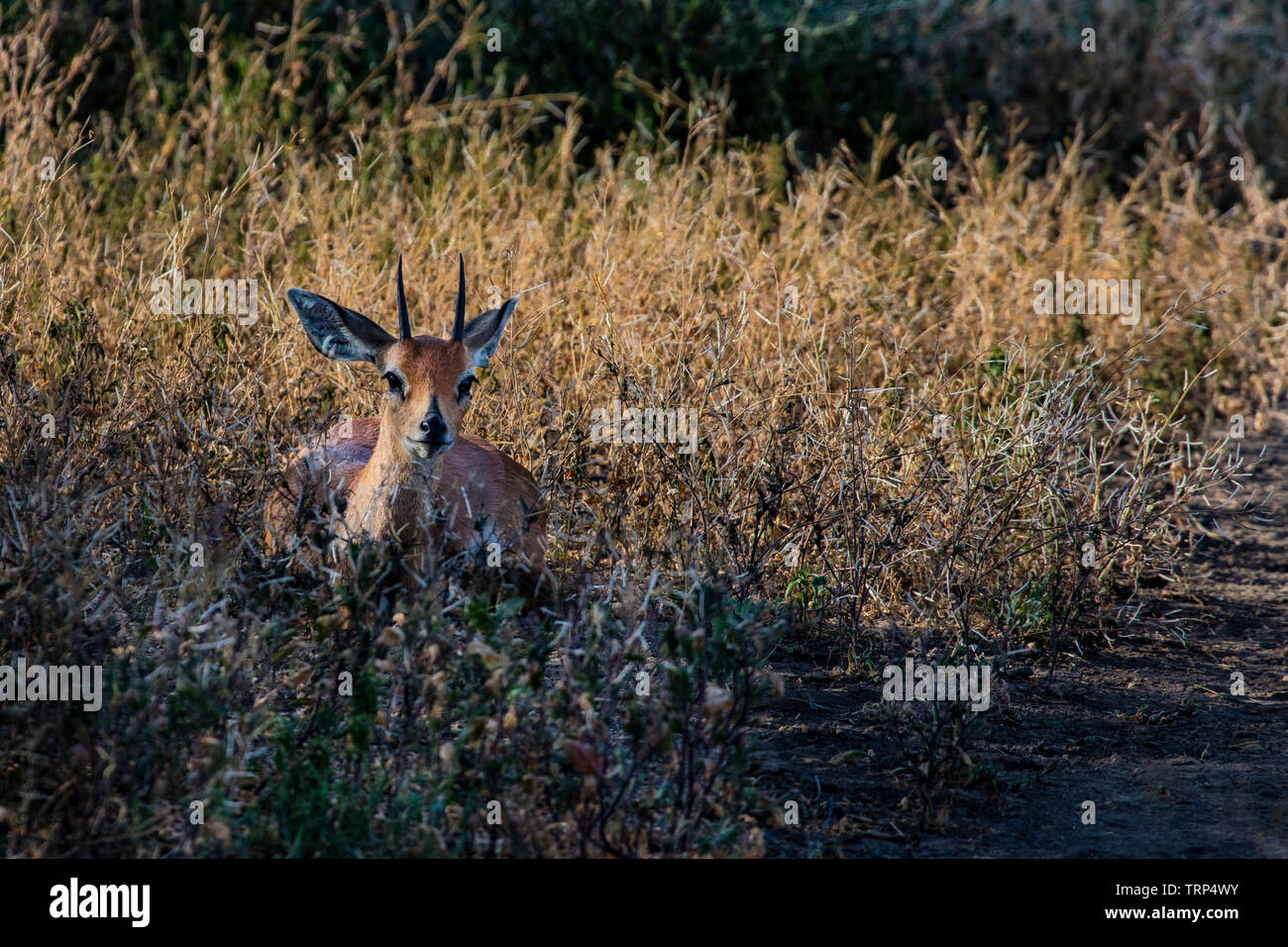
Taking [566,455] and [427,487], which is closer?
[427,487]

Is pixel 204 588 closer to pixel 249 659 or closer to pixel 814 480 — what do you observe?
pixel 249 659

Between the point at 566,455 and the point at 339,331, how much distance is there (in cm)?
111

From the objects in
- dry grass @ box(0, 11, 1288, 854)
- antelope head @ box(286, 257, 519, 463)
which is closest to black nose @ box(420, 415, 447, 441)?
antelope head @ box(286, 257, 519, 463)

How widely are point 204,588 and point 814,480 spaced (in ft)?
9.54

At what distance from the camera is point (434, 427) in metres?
5.59

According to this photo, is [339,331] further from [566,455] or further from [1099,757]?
[1099,757]

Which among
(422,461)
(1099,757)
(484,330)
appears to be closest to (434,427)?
(422,461)

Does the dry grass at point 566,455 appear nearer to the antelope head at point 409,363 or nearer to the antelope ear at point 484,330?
the antelope head at point 409,363

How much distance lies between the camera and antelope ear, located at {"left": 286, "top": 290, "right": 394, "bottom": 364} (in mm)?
5832

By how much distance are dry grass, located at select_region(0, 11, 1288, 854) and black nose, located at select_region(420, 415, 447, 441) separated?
419 millimetres

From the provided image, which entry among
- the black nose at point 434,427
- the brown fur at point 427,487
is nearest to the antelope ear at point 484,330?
the brown fur at point 427,487

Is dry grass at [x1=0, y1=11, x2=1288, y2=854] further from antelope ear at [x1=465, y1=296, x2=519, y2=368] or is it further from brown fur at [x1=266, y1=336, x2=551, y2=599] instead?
antelope ear at [x1=465, y1=296, x2=519, y2=368]

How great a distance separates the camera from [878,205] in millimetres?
9469

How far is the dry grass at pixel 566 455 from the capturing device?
419cm
